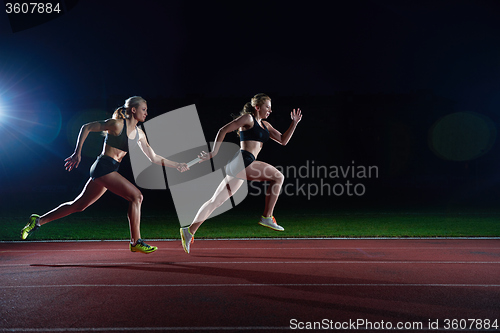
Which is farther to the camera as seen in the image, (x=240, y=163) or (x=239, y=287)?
(x=239, y=287)

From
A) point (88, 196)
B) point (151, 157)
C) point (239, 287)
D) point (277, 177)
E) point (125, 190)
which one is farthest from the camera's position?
point (239, 287)

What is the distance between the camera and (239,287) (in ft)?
19.2

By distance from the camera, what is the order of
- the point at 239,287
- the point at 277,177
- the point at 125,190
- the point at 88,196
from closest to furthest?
the point at 125,190, the point at 88,196, the point at 277,177, the point at 239,287

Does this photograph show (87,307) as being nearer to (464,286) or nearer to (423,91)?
(464,286)

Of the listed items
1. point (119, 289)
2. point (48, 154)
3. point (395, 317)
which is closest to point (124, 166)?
point (48, 154)

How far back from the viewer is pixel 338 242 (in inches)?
407

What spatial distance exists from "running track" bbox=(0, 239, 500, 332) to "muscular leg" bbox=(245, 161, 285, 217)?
1.25m

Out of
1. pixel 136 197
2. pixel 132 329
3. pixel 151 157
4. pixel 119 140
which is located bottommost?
pixel 132 329

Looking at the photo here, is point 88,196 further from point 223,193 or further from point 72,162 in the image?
point 223,193

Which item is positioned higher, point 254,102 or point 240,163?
point 254,102

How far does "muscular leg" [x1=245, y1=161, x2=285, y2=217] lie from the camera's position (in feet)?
17.1

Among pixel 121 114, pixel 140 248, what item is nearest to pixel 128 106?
pixel 121 114

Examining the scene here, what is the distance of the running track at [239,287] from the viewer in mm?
4523

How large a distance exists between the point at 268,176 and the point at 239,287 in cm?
171
